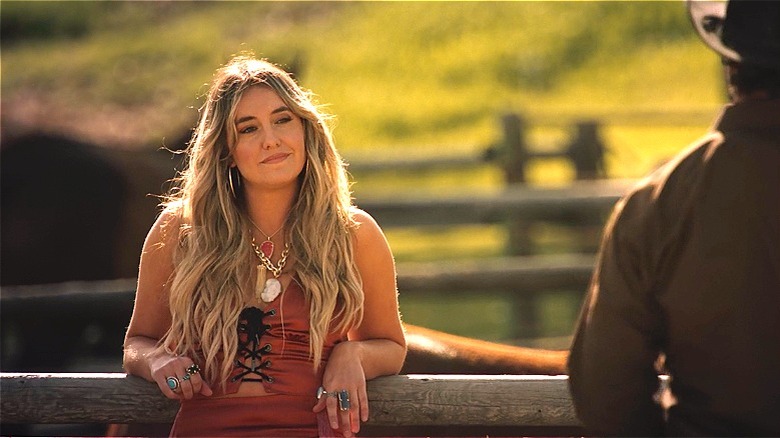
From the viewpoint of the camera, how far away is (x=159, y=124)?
1983 cm

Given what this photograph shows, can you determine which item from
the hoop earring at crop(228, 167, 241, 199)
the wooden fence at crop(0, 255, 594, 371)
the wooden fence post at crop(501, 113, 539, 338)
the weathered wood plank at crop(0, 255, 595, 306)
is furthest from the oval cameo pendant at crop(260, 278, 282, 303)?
the wooden fence post at crop(501, 113, 539, 338)

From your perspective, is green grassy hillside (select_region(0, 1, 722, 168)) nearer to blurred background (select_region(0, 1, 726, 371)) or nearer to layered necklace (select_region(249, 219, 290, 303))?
blurred background (select_region(0, 1, 726, 371))

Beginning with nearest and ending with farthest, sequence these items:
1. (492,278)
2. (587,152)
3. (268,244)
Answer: (268,244) < (492,278) < (587,152)

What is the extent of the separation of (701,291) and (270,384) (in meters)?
1.21

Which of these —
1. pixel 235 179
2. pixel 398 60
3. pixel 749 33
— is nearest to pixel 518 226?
pixel 235 179

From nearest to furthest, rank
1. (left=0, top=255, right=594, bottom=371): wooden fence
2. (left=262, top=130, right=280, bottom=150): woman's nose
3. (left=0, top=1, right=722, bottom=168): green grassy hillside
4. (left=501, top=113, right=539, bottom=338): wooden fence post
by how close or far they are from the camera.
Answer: (left=262, top=130, right=280, bottom=150): woman's nose, (left=0, top=255, right=594, bottom=371): wooden fence, (left=501, top=113, right=539, bottom=338): wooden fence post, (left=0, top=1, right=722, bottom=168): green grassy hillside

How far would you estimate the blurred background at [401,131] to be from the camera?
7.44 meters

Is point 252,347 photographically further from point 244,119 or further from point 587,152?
point 587,152

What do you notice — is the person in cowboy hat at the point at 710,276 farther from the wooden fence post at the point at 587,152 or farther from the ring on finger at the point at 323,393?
the wooden fence post at the point at 587,152

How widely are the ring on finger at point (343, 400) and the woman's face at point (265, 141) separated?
23.7 inches

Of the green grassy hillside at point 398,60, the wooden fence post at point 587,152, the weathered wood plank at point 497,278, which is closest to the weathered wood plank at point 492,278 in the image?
the weathered wood plank at point 497,278

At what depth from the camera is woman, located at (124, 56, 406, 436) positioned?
2.86 meters

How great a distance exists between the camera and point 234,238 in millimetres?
3059

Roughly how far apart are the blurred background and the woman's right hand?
1.15m
